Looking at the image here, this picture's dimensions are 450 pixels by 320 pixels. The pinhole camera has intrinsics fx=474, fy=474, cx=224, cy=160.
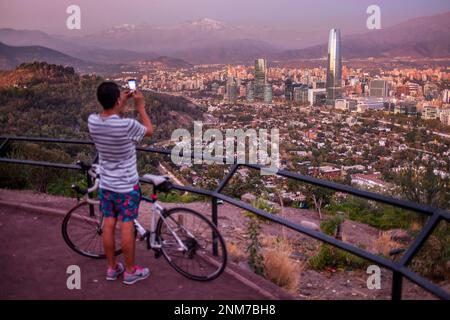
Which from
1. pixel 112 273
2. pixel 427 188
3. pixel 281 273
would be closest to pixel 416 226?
pixel 427 188

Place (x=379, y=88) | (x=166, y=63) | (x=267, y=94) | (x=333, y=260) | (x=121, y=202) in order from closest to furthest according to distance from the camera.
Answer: (x=121, y=202) → (x=333, y=260) → (x=166, y=63) → (x=267, y=94) → (x=379, y=88)

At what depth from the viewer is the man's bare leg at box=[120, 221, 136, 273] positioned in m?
3.77

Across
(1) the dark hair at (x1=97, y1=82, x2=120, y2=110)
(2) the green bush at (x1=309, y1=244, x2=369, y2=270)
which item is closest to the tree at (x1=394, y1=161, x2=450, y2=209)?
(2) the green bush at (x1=309, y1=244, x2=369, y2=270)

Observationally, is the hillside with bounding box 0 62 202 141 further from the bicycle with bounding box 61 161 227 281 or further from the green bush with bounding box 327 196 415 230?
the bicycle with bounding box 61 161 227 281

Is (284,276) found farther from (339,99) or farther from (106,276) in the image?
(339,99)

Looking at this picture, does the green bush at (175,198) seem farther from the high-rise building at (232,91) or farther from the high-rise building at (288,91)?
the high-rise building at (288,91)

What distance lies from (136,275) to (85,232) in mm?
1209

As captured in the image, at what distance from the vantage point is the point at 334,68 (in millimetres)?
49781

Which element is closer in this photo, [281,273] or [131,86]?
[131,86]

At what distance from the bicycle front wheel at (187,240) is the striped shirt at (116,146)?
0.50 metres

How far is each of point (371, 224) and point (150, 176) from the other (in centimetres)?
771

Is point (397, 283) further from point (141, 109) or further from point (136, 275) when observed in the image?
point (141, 109)

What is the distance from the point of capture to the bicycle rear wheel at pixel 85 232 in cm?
447

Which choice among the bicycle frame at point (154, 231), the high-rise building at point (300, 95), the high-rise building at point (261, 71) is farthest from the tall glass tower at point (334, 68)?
the bicycle frame at point (154, 231)
